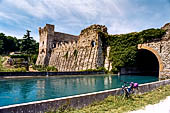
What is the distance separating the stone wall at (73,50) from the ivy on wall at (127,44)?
3.61 m

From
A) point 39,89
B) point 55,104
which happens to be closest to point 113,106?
point 55,104

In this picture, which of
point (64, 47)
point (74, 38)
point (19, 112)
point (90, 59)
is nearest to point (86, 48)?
point (90, 59)

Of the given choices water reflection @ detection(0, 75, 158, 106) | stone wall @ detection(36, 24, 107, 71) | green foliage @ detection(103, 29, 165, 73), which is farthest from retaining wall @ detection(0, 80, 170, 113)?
stone wall @ detection(36, 24, 107, 71)

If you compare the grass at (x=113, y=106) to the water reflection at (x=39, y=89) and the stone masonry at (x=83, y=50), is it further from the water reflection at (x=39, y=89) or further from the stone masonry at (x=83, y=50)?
the stone masonry at (x=83, y=50)

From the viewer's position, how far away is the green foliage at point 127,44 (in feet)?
78.8

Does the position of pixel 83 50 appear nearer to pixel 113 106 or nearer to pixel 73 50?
pixel 73 50

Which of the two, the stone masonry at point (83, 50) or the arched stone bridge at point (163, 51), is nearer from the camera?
the arched stone bridge at point (163, 51)

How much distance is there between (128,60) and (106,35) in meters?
9.14

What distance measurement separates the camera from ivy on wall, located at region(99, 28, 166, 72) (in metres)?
24.0

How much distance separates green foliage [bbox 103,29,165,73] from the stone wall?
12.5 feet

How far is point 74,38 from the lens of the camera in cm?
5897

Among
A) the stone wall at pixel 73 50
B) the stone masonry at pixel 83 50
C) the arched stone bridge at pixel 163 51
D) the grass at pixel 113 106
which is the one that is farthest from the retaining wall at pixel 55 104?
the stone wall at pixel 73 50

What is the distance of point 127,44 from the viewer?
91.5 feet

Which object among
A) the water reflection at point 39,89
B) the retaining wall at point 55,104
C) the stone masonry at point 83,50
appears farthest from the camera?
the stone masonry at point 83,50
